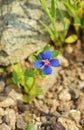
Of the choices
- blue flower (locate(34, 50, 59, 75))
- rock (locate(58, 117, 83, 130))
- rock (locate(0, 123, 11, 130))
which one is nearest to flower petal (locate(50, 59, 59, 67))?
blue flower (locate(34, 50, 59, 75))

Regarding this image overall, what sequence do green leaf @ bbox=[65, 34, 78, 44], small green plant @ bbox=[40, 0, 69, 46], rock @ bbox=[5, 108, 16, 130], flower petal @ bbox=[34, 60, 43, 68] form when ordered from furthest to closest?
green leaf @ bbox=[65, 34, 78, 44] → small green plant @ bbox=[40, 0, 69, 46] → rock @ bbox=[5, 108, 16, 130] → flower petal @ bbox=[34, 60, 43, 68]

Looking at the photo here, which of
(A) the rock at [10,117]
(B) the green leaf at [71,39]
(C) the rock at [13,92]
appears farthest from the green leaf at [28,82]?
(B) the green leaf at [71,39]

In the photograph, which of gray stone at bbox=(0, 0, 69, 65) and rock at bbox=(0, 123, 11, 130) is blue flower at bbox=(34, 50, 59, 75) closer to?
gray stone at bbox=(0, 0, 69, 65)

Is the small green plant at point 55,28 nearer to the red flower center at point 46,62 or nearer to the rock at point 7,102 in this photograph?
the red flower center at point 46,62

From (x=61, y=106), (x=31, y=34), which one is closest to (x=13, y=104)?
A: (x=61, y=106)

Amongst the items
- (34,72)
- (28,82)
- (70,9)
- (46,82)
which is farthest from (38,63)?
(70,9)

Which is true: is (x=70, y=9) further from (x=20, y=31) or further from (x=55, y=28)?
(x=20, y=31)

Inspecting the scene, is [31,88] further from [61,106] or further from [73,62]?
[73,62]
